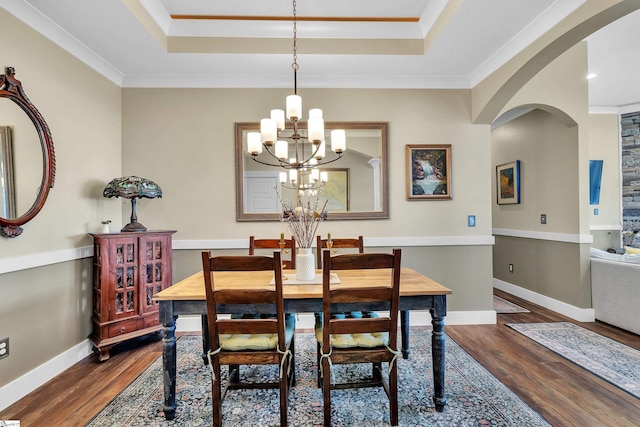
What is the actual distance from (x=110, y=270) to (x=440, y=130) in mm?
3446

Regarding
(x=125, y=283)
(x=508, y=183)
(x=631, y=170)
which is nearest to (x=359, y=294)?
(x=125, y=283)

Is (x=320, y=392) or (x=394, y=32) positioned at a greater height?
(x=394, y=32)

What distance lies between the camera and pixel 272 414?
188 cm

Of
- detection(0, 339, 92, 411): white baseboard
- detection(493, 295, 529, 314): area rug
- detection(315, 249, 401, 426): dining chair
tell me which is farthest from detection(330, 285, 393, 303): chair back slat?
detection(493, 295, 529, 314): area rug

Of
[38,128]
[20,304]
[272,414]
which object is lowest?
[272,414]

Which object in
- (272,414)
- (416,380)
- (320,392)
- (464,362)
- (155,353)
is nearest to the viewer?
(272,414)

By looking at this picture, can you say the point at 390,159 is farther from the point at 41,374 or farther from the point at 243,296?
the point at 41,374

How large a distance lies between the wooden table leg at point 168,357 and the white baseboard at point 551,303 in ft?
13.3

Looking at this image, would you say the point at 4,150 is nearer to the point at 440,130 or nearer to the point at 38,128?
the point at 38,128

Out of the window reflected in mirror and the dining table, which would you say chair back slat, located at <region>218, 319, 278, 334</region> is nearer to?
the dining table

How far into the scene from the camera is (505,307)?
12.8 ft

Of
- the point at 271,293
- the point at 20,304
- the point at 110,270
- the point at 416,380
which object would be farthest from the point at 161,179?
the point at 416,380

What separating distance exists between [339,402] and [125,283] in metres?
2.02

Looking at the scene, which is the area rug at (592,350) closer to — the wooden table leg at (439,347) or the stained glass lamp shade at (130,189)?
the wooden table leg at (439,347)
